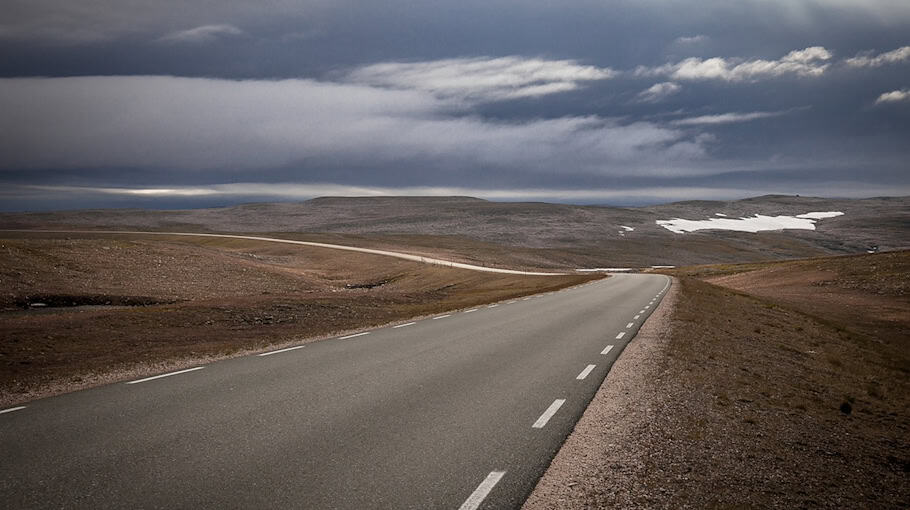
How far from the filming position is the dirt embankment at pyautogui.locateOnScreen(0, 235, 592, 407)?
13.4 metres

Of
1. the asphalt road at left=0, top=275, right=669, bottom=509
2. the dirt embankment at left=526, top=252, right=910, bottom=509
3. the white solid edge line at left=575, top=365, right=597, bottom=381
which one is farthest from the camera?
the white solid edge line at left=575, top=365, right=597, bottom=381

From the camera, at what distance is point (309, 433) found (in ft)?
23.9

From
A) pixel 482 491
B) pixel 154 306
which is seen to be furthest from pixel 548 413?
pixel 154 306

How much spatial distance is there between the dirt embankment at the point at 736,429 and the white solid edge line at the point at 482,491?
45 centimetres

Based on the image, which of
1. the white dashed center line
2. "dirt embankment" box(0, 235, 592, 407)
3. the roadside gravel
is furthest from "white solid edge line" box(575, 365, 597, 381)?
"dirt embankment" box(0, 235, 592, 407)

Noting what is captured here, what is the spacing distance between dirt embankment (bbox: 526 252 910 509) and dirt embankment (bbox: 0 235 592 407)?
9142 millimetres

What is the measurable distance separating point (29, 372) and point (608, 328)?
1553 cm

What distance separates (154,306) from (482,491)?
25.3 m

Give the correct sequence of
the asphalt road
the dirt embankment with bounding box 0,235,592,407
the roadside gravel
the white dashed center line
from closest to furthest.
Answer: the asphalt road → the roadside gravel → the white dashed center line → the dirt embankment with bounding box 0,235,592,407

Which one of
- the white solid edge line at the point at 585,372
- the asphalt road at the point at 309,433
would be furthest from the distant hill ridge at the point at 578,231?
the asphalt road at the point at 309,433

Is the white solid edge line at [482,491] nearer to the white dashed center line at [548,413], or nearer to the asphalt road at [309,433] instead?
the asphalt road at [309,433]

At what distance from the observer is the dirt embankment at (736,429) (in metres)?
5.86

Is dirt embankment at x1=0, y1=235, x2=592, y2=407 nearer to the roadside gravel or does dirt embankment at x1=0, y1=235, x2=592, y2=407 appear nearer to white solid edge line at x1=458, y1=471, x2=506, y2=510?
white solid edge line at x1=458, y1=471, x2=506, y2=510

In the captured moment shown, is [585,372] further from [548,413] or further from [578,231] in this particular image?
[578,231]
